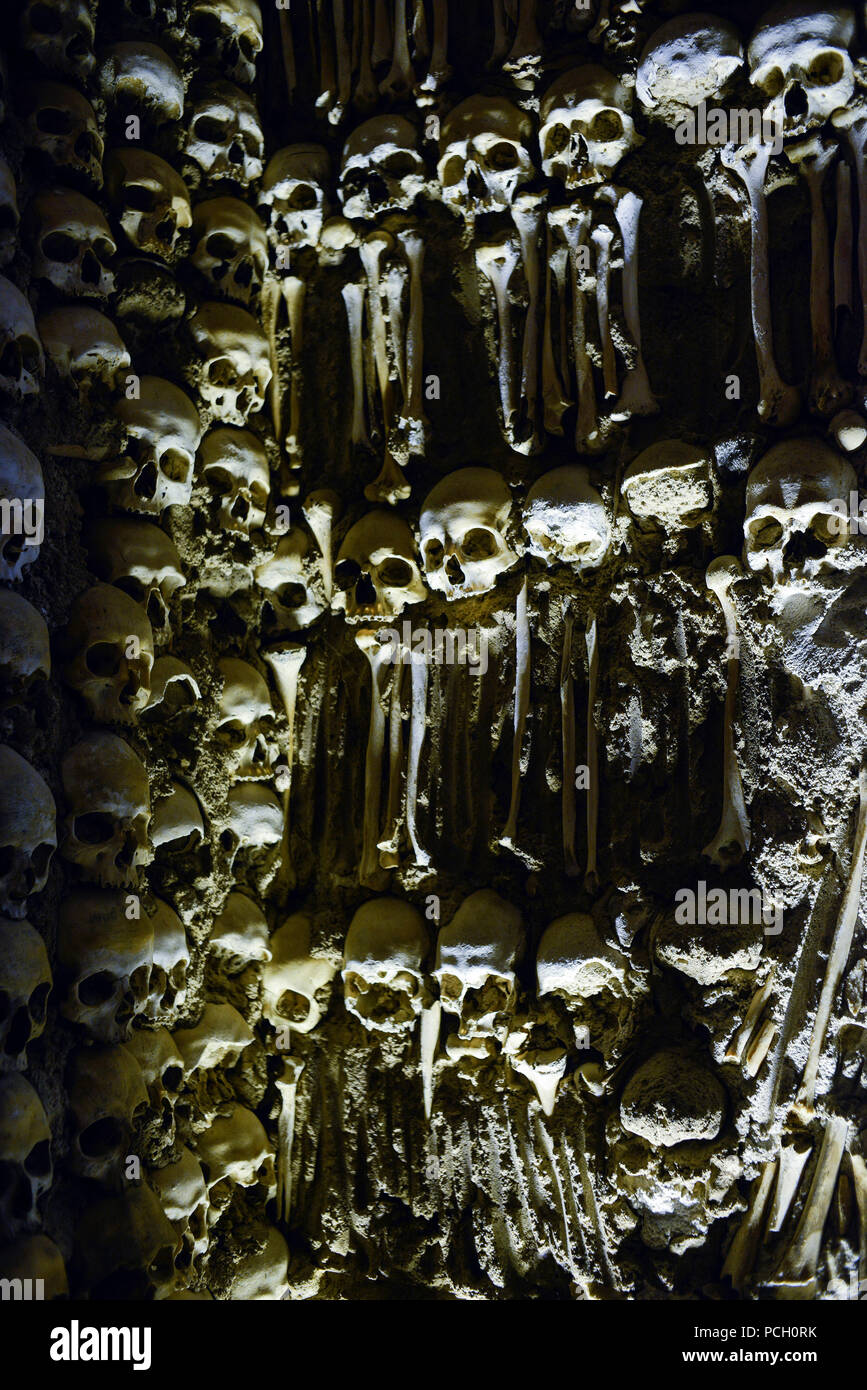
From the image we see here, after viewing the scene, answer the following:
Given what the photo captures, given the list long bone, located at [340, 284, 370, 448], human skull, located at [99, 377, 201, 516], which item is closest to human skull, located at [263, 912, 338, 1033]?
human skull, located at [99, 377, 201, 516]

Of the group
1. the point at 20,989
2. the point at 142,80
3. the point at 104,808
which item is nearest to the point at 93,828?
the point at 104,808

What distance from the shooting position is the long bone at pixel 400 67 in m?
2.22

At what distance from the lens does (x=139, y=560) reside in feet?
6.36

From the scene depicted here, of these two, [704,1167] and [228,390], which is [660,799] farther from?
[228,390]

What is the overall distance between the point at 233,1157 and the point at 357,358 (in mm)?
1298

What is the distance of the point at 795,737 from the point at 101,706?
961mm

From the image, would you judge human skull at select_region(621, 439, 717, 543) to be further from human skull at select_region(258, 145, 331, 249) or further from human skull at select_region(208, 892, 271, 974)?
human skull at select_region(208, 892, 271, 974)

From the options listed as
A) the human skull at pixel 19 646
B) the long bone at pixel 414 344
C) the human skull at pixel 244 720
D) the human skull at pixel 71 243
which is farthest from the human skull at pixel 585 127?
the human skull at pixel 19 646

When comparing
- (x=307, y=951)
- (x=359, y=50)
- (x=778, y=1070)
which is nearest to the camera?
(x=778, y=1070)

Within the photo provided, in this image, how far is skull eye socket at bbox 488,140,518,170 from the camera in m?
2.08

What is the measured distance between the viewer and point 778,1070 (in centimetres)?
183

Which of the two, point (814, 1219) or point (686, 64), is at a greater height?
point (686, 64)

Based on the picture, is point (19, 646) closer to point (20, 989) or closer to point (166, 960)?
point (20, 989)

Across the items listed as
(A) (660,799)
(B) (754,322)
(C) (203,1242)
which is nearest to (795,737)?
(A) (660,799)
